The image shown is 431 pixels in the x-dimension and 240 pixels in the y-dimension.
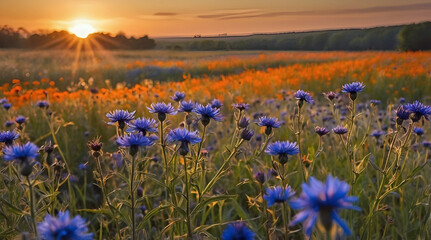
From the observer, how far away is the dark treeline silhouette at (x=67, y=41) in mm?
25931

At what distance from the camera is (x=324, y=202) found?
1.96 ft

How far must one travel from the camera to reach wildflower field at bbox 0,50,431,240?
1234 mm

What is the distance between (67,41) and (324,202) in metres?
31.6

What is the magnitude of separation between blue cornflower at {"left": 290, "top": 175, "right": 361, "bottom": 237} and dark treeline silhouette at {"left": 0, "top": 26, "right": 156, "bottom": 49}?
25.4m

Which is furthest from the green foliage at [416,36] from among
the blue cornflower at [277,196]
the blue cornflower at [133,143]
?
the blue cornflower at [133,143]

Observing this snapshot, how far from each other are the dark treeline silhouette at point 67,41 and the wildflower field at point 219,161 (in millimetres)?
16132

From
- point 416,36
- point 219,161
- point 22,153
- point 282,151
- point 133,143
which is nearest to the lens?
point 22,153

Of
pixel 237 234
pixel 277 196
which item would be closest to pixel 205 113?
pixel 277 196

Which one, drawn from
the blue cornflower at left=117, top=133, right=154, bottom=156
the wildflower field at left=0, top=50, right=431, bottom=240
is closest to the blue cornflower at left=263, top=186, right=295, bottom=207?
the wildflower field at left=0, top=50, right=431, bottom=240

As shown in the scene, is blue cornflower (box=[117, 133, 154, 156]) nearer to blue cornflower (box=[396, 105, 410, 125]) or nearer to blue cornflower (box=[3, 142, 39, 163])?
blue cornflower (box=[3, 142, 39, 163])

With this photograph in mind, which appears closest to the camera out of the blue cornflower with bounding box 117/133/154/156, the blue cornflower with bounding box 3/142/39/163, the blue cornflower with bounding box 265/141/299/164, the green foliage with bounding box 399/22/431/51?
the blue cornflower with bounding box 3/142/39/163

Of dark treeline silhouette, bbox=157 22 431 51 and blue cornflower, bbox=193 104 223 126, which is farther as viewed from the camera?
dark treeline silhouette, bbox=157 22 431 51

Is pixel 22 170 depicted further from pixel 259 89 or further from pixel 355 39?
pixel 355 39

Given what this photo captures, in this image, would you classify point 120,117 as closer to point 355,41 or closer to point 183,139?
point 183,139
